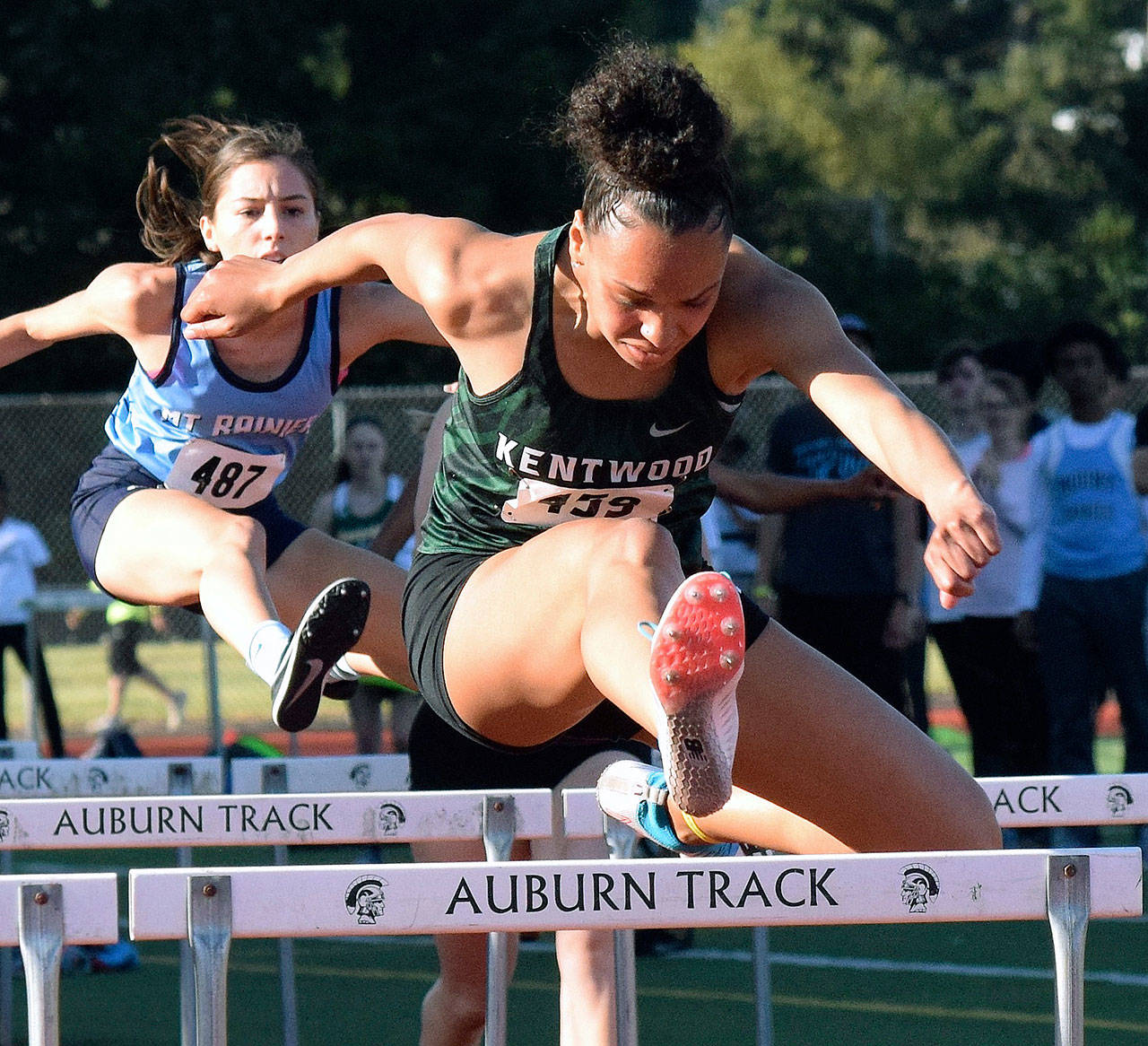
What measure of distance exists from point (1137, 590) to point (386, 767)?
3738 mm

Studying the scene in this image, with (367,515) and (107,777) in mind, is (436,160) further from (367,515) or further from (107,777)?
(107,777)

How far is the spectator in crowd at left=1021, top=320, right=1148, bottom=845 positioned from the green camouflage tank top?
169 inches

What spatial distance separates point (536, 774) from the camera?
4.20m

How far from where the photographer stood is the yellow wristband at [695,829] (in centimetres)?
290

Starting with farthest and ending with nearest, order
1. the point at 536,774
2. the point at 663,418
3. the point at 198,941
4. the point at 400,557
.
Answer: the point at 400,557, the point at 536,774, the point at 663,418, the point at 198,941

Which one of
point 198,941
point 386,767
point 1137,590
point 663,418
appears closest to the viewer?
point 198,941

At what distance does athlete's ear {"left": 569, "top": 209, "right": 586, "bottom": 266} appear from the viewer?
2906 mm

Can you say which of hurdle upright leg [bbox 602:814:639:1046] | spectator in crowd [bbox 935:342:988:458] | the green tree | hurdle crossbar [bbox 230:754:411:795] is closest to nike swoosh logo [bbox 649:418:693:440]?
hurdle upright leg [bbox 602:814:639:1046]

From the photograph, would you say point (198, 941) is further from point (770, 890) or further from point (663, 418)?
point (663, 418)

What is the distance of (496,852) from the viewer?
355 centimetres

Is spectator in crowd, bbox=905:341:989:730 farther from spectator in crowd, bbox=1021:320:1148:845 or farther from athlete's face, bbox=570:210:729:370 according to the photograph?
athlete's face, bbox=570:210:729:370

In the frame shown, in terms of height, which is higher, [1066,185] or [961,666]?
[1066,185]

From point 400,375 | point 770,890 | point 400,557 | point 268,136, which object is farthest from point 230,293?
point 400,375

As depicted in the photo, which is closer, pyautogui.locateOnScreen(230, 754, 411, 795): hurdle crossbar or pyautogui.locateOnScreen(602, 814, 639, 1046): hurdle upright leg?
pyautogui.locateOnScreen(602, 814, 639, 1046): hurdle upright leg
